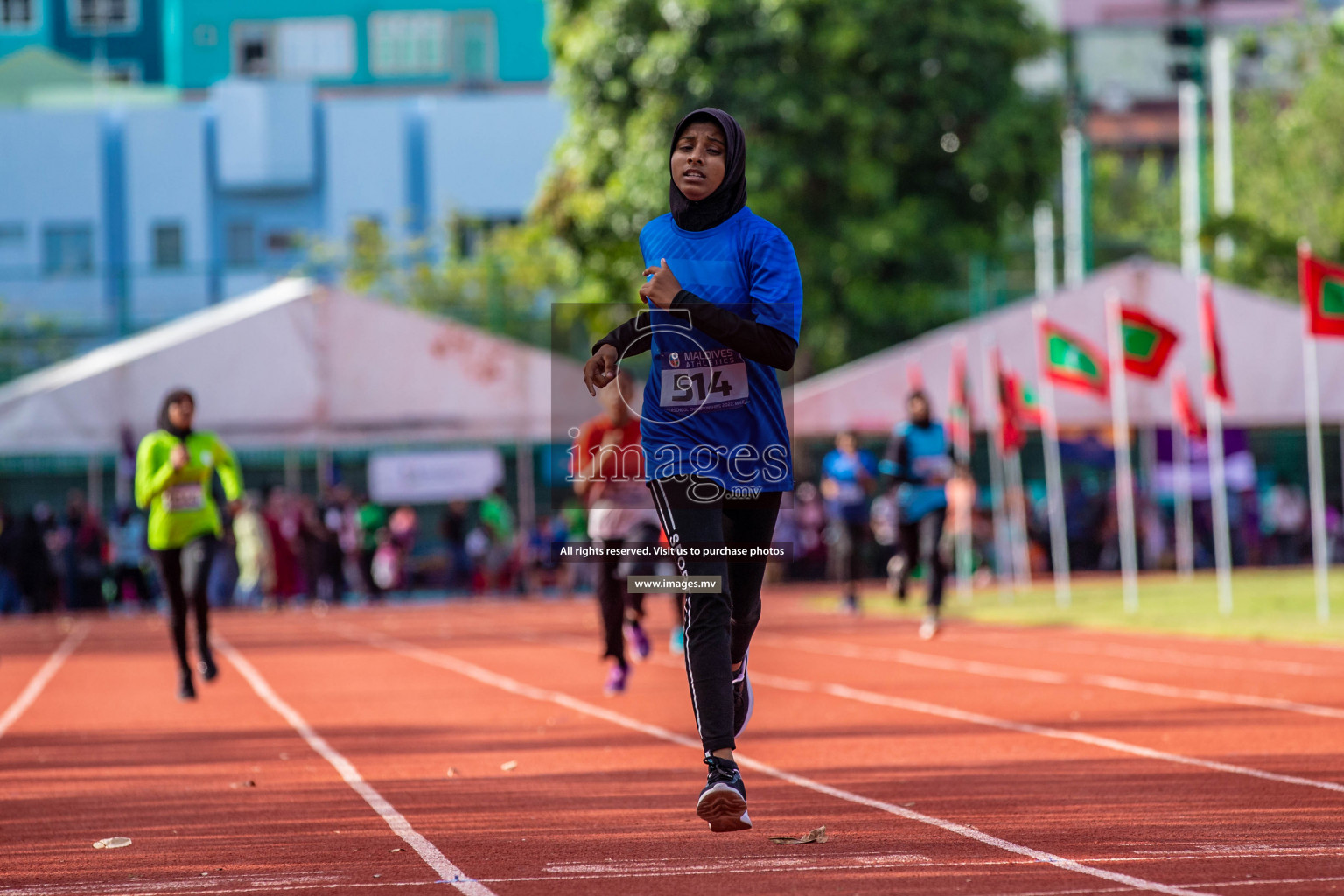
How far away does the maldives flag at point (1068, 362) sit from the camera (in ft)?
72.7

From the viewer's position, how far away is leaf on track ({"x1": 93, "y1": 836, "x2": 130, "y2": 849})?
21.6ft

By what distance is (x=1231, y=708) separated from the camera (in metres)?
10.2

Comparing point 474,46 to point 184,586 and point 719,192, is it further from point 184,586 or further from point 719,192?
point 719,192

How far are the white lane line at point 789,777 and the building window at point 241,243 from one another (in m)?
39.0

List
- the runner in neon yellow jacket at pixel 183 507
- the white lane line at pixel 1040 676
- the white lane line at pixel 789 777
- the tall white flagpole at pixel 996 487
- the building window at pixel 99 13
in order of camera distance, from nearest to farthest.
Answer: the white lane line at pixel 789 777
the white lane line at pixel 1040 676
the runner in neon yellow jacket at pixel 183 507
the tall white flagpole at pixel 996 487
the building window at pixel 99 13

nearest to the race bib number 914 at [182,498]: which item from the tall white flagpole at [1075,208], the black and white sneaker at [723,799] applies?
the black and white sneaker at [723,799]

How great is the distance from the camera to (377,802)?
7.55 meters

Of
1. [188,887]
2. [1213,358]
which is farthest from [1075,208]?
[188,887]

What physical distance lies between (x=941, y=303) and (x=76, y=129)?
95.2 feet

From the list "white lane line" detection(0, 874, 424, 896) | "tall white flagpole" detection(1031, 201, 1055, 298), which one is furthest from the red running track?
"tall white flagpole" detection(1031, 201, 1055, 298)

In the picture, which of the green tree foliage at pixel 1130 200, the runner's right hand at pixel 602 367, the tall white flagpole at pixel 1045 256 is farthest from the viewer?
the green tree foliage at pixel 1130 200

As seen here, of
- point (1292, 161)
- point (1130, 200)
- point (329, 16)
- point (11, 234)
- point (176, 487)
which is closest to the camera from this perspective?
point (176, 487)

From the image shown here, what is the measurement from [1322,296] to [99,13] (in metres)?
54.1

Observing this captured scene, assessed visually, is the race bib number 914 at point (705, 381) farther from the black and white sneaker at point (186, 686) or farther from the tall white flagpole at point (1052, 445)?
the tall white flagpole at point (1052, 445)
